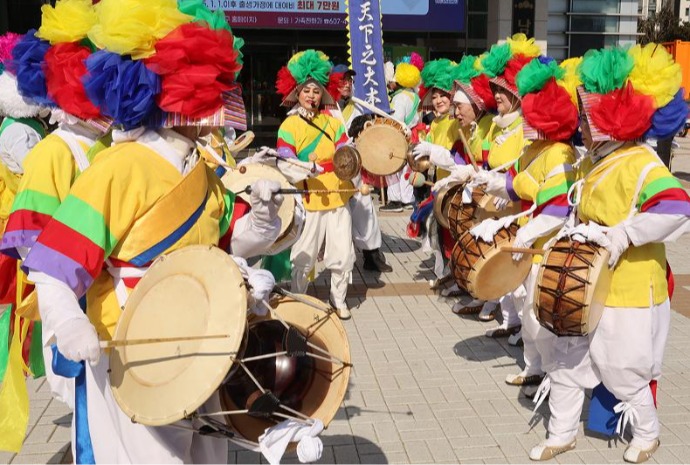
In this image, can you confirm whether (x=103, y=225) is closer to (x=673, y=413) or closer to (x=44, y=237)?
(x=44, y=237)

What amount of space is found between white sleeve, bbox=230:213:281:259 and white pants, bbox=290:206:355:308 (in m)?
3.63

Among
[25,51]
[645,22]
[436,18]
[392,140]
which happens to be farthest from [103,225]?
[645,22]

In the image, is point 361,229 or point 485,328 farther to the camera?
point 361,229

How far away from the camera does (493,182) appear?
5246 millimetres

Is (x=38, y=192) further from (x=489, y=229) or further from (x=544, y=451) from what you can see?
(x=544, y=451)

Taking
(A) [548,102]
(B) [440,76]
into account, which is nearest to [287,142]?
(B) [440,76]

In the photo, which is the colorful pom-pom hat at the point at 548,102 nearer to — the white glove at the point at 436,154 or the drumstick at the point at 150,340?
the white glove at the point at 436,154

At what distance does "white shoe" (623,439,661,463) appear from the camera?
13.2ft

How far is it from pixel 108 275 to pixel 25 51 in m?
1.82

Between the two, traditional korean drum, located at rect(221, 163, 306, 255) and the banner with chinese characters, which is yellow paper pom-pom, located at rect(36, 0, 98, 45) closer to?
traditional korean drum, located at rect(221, 163, 306, 255)

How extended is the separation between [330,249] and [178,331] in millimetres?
4413

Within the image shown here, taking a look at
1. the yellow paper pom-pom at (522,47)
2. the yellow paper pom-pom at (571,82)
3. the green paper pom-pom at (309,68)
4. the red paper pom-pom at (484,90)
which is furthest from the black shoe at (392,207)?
the yellow paper pom-pom at (571,82)

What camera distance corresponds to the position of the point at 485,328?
21.1ft

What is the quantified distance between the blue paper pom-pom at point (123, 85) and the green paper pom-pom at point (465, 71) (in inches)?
186
